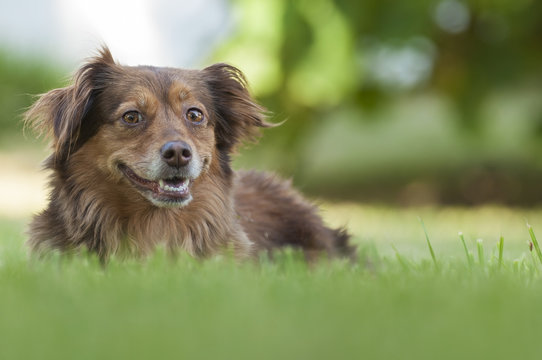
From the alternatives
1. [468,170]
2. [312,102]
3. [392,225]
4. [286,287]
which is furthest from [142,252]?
[468,170]

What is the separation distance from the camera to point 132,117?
423 centimetres

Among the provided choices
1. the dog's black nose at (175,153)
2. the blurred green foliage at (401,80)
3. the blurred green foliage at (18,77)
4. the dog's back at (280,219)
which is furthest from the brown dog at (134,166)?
the blurred green foliage at (18,77)

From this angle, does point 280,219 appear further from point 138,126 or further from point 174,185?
point 138,126

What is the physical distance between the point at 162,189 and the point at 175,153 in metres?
0.26

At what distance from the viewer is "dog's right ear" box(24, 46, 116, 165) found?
428cm

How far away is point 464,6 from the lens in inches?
567

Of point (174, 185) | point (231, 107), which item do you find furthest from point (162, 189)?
point (231, 107)

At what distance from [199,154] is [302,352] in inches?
83.7

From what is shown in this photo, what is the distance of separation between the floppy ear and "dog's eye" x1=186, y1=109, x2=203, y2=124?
11.5 inches

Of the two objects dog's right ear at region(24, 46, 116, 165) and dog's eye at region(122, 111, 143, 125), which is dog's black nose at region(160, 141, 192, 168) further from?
dog's right ear at region(24, 46, 116, 165)

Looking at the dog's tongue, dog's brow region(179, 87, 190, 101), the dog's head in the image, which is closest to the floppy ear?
the dog's head

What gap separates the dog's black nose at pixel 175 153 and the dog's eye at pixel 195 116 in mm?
327

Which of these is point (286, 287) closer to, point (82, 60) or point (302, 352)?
point (302, 352)

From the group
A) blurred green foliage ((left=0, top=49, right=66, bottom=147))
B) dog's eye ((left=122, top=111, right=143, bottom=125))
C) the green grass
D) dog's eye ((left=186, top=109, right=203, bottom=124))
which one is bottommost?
the green grass
